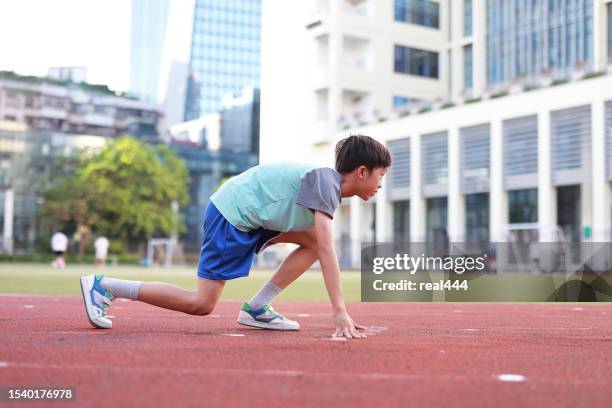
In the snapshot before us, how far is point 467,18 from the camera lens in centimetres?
4806

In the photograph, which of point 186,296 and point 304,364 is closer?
point 304,364

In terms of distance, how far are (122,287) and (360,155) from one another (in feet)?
5.57

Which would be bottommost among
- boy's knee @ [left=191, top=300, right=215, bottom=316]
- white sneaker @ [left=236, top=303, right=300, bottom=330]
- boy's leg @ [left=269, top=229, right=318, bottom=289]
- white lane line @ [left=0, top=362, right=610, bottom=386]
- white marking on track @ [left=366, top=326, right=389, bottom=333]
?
white marking on track @ [left=366, top=326, right=389, bottom=333]

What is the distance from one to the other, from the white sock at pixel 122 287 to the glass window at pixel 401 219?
129ft

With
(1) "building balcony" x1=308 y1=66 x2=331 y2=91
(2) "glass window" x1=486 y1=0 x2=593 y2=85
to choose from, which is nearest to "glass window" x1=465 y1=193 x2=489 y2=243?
(2) "glass window" x1=486 y1=0 x2=593 y2=85

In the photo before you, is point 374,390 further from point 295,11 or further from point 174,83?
point 174,83

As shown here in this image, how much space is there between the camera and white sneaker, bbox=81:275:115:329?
5.35 m

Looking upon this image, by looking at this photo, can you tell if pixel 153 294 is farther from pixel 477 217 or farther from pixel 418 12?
pixel 418 12

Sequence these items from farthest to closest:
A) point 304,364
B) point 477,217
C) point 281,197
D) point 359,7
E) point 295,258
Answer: point 359,7 → point 477,217 → point 295,258 → point 281,197 → point 304,364

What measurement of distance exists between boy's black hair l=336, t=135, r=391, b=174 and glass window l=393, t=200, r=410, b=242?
39.5 meters

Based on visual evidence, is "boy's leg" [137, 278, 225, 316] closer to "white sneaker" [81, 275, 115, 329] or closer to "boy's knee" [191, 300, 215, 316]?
"boy's knee" [191, 300, 215, 316]

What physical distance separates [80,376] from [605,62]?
3202 cm

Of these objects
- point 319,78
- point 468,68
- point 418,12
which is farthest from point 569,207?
point 418,12

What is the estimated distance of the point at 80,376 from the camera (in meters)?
3.38
